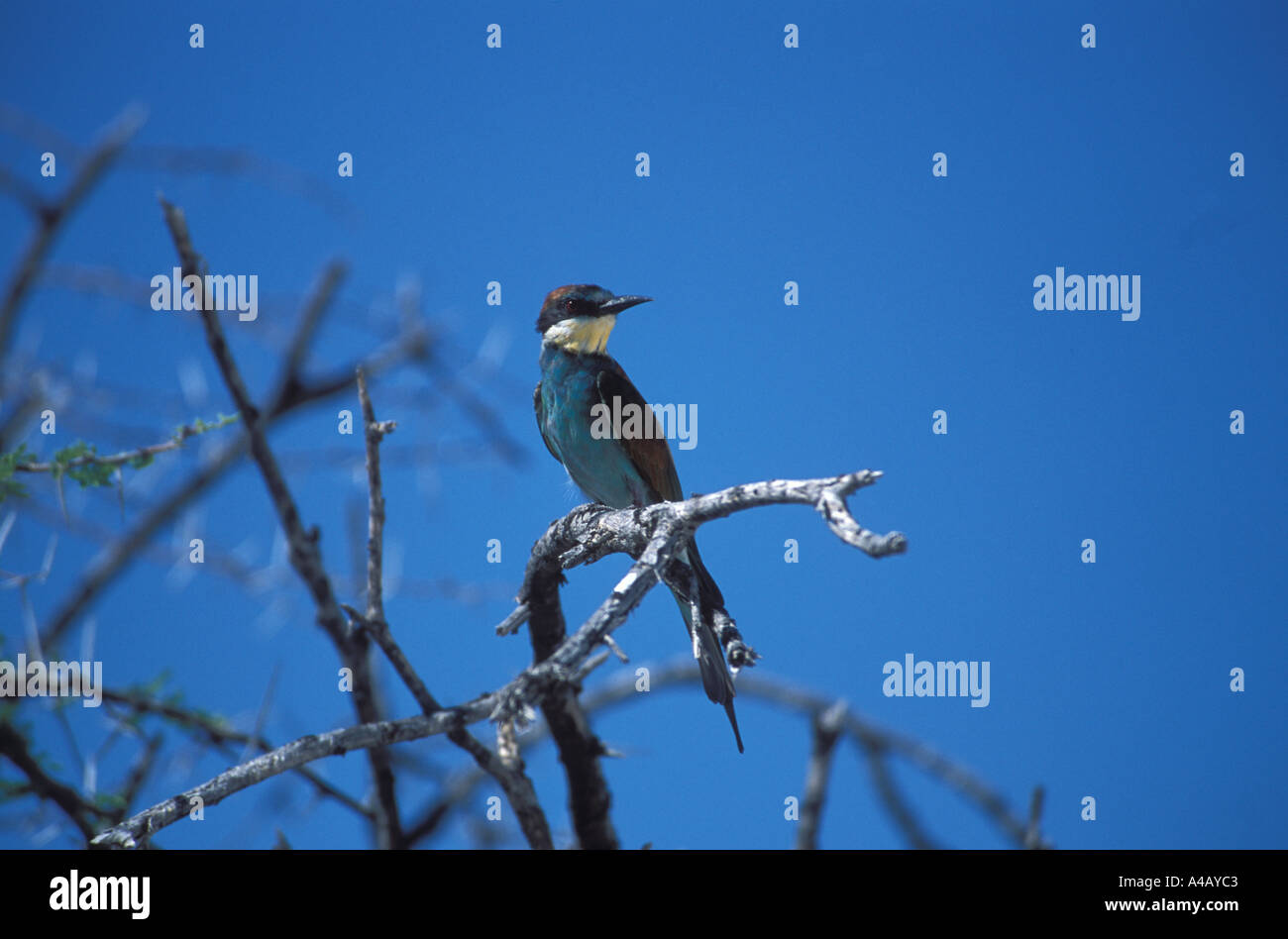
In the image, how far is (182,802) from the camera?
2.86 metres

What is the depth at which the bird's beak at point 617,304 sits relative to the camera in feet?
17.4

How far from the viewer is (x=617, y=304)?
214 inches

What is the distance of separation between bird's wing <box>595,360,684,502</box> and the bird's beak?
30 cm

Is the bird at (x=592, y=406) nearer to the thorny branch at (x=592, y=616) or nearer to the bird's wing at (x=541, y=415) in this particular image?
the bird's wing at (x=541, y=415)

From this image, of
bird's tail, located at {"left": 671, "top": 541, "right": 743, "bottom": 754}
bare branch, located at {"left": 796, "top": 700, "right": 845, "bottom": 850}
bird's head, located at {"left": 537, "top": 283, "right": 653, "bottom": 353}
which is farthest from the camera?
bird's head, located at {"left": 537, "top": 283, "right": 653, "bottom": 353}

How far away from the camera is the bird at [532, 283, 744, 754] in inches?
207

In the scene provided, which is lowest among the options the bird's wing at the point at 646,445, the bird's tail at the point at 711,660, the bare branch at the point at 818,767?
the bare branch at the point at 818,767

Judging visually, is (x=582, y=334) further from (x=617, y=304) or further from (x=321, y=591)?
(x=321, y=591)

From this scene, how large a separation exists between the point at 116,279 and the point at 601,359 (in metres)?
2.32

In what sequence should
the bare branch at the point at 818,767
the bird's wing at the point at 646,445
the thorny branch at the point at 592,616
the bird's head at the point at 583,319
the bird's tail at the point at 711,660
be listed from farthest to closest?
the bird's head at the point at 583,319 < the bird's wing at the point at 646,445 < the bare branch at the point at 818,767 < the bird's tail at the point at 711,660 < the thorny branch at the point at 592,616

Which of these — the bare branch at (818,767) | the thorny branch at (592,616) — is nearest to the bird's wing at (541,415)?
the thorny branch at (592,616)

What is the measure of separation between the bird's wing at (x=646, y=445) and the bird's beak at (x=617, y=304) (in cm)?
30

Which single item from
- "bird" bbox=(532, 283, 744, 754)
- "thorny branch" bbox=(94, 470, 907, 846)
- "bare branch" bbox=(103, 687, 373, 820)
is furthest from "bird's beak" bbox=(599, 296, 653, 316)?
"bare branch" bbox=(103, 687, 373, 820)

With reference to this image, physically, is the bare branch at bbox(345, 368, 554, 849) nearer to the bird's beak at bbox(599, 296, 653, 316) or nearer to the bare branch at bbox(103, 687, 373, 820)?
the bare branch at bbox(103, 687, 373, 820)
